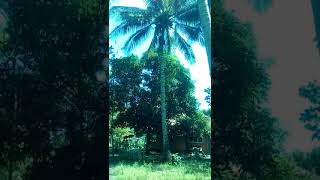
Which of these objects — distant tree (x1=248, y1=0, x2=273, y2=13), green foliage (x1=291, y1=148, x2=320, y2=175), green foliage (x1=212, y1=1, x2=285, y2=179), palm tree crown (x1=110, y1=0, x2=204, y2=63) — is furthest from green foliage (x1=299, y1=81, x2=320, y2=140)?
palm tree crown (x1=110, y1=0, x2=204, y2=63)

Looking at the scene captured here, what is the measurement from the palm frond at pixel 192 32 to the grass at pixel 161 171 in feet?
5.26

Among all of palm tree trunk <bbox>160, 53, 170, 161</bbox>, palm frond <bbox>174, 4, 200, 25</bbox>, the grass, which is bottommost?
the grass

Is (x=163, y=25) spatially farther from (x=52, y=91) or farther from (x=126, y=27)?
(x=52, y=91)

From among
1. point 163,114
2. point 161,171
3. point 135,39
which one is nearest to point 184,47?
point 135,39

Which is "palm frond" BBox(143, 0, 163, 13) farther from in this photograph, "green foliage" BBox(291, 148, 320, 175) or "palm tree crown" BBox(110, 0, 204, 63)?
"green foliage" BBox(291, 148, 320, 175)

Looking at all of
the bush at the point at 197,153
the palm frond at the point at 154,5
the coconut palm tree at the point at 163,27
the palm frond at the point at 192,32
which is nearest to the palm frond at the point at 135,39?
the coconut palm tree at the point at 163,27

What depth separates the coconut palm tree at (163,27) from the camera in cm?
677

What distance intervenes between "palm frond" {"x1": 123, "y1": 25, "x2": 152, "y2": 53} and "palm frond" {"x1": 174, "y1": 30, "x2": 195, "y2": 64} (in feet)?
1.24

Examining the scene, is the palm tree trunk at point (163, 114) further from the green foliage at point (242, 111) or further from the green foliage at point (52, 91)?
the green foliage at point (52, 91)

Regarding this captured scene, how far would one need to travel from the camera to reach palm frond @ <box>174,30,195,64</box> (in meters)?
6.84

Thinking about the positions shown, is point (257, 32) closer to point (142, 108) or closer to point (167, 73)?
point (167, 73)

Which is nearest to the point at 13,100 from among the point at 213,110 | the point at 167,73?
the point at 167,73

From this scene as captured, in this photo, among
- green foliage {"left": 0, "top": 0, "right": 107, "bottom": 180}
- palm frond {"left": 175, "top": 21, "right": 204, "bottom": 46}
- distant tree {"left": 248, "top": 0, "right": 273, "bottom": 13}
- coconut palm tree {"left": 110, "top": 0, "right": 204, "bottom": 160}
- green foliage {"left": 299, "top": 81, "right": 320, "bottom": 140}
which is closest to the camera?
green foliage {"left": 0, "top": 0, "right": 107, "bottom": 180}

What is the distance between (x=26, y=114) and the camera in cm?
632
